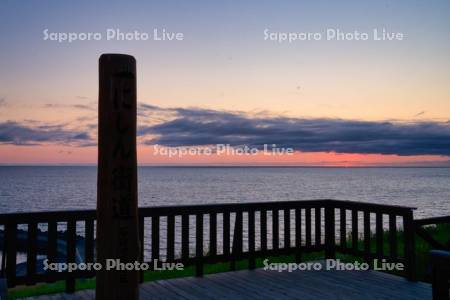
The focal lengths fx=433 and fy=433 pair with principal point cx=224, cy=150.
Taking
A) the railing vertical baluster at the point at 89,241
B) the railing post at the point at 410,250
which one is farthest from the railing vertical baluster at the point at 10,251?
A: the railing post at the point at 410,250

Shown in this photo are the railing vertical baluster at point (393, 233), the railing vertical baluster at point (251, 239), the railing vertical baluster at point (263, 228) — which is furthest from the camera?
the railing vertical baluster at point (263, 228)

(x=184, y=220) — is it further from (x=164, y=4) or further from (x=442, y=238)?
(x=442, y=238)

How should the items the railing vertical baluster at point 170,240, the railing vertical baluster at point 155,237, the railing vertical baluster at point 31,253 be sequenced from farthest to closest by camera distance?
the railing vertical baluster at point 170,240, the railing vertical baluster at point 155,237, the railing vertical baluster at point 31,253

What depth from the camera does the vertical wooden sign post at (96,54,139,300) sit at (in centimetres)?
249

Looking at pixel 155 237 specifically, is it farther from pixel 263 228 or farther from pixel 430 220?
pixel 430 220

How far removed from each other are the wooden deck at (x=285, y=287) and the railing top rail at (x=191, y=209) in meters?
1.08

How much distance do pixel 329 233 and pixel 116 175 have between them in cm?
665

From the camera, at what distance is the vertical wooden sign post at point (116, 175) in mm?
2494

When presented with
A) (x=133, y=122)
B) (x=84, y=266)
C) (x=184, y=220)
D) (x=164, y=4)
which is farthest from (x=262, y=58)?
(x=133, y=122)

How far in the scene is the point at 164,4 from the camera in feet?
38.1

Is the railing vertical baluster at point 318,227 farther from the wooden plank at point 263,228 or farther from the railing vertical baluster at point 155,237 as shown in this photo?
the railing vertical baluster at point 155,237

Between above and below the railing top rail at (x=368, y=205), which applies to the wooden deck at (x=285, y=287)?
below

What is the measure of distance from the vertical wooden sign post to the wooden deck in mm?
3663

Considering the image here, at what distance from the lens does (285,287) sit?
651cm
